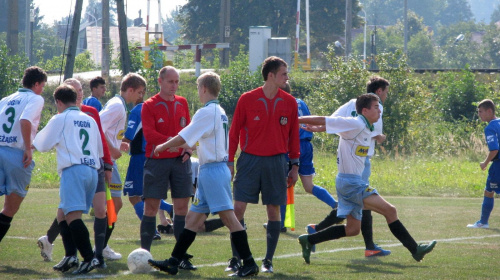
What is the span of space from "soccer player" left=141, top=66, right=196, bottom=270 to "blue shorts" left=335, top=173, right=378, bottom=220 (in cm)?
158

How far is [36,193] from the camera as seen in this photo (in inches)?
619

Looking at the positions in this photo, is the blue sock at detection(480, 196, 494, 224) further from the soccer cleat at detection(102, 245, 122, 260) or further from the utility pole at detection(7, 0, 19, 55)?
the utility pole at detection(7, 0, 19, 55)

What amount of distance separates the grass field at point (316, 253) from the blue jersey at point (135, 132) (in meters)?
1.17

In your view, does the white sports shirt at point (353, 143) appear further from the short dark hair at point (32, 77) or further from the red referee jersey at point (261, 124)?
the short dark hair at point (32, 77)

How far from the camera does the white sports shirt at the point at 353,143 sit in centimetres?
779

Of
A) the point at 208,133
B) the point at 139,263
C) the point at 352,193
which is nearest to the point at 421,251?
the point at 352,193

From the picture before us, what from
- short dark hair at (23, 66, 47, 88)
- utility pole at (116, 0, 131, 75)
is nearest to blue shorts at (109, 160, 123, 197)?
short dark hair at (23, 66, 47, 88)

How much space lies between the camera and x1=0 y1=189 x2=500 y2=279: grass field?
7266 millimetres

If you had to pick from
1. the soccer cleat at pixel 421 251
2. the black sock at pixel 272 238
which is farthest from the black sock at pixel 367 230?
the black sock at pixel 272 238

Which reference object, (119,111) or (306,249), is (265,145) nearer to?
(306,249)

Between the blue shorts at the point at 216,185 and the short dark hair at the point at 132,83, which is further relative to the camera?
the short dark hair at the point at 132,83

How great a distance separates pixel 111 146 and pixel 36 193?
309 inches

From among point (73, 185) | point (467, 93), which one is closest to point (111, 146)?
point (73, 185)

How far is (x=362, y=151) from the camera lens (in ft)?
26.0
